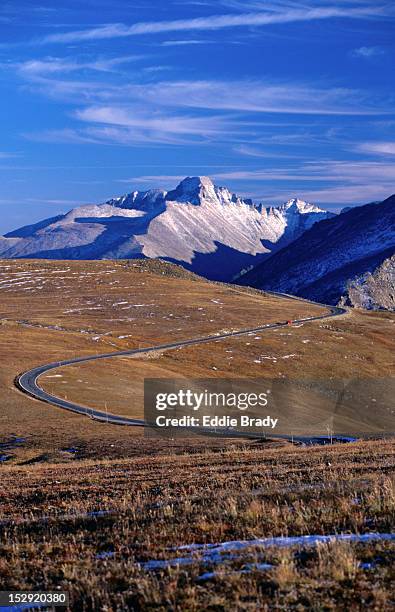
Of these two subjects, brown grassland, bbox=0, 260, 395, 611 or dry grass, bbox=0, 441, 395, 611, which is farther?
brown grassland, bbox=0, 260, 395, 611

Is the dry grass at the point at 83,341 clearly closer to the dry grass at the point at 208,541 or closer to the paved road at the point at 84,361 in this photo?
the paved road at the point at 84,361

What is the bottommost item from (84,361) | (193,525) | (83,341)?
(84,361)

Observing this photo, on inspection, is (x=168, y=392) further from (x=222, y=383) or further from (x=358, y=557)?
(x=358, y=557)

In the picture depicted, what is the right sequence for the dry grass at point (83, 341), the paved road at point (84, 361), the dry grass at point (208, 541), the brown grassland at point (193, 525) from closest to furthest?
the dry grass at point (208, 541) < the brown grassland at point (193, 525) < the dry grass at point (83, 341) < the paved road at point (84, 361)

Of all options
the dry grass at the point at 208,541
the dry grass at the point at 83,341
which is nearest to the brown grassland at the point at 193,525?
the dry grass at the point at 208,541

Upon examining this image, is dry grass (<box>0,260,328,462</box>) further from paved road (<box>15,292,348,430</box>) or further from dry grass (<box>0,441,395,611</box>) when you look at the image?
dry grass (<box>0,441,395,611</box>)

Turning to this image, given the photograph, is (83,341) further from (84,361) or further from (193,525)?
(193,525)

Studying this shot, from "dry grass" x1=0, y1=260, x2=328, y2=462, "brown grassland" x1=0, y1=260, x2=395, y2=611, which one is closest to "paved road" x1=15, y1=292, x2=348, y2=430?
"dry grass" x1=0, y1=260, x2=328, y2=462

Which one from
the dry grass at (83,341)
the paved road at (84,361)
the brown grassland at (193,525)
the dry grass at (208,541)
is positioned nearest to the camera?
the dry grass at (208,541)

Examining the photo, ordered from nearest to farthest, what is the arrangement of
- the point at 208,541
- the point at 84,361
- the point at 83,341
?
1. the point at 208,541
2. the point at 84,361
3. the point at 83,341

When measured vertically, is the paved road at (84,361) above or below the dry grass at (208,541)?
below

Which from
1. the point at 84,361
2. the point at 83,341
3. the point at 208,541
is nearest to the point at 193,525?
the point at 208,541

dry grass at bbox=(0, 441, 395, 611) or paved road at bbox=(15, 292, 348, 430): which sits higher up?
dry grass at bbox=(0, 441, 395, 611)

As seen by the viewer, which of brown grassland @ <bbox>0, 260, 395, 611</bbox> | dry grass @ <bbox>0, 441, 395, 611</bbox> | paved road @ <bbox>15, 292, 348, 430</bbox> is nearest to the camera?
dry grass @ <bbox>0, 441, 395, 611</bbox>
